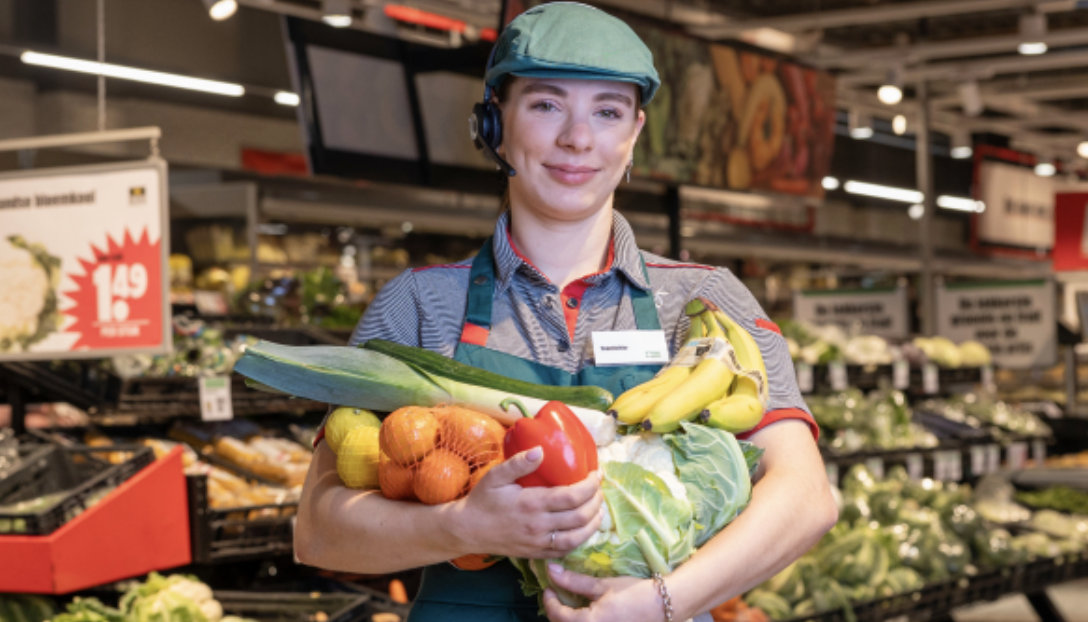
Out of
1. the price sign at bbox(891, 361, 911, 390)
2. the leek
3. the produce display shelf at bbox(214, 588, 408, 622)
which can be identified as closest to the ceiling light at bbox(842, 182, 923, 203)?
the price sign at bbox(891, 361, 911, 390)

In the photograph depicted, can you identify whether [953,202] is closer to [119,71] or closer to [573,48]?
[119,71]

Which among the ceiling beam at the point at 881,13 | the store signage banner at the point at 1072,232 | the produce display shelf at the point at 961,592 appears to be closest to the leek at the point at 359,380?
the produce display shelf at the point at 961,592

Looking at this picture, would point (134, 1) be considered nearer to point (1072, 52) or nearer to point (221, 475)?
point (221, 475)

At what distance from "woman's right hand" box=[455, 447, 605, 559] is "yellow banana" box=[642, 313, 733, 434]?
0.21m

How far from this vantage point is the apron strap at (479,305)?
5.58 ft

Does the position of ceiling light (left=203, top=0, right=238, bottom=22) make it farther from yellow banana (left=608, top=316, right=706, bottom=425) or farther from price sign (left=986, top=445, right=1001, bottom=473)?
price sign (left=986, top=445, right=1001, bottom=473)

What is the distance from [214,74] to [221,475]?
4.98 m

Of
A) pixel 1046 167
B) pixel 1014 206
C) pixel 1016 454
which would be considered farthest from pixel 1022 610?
pixel 1046 167

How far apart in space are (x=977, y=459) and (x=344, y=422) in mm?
5200

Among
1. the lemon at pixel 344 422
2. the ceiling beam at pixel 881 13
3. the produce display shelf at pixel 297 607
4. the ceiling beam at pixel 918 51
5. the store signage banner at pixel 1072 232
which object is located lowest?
the produce display shelf at pixel 297 607

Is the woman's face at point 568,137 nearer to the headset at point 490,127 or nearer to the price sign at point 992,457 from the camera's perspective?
the headset at point 490,127

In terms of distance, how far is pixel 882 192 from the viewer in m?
14.6

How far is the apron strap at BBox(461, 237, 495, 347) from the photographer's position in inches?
66.9

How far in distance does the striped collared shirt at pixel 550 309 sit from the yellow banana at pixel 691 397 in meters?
0.15
